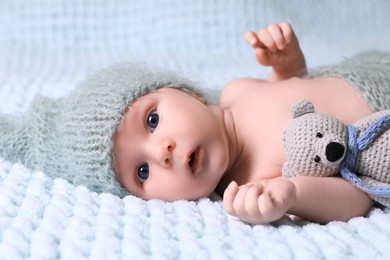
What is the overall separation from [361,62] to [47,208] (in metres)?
0.79

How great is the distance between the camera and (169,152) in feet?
3.71

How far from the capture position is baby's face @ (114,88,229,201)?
45.1 inches

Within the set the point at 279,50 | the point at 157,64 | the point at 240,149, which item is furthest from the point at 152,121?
the point at 157,64

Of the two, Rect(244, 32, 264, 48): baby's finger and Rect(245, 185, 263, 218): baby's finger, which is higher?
Rect(244, 32, 264, 48): baby's finger

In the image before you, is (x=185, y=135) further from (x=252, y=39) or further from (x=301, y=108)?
(x=252, y=39)

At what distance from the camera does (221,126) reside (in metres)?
1.26

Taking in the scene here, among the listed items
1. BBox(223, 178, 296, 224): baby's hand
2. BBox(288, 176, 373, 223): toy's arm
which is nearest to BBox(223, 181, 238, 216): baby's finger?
BBox(223, 178, 296, 224): baby's hand

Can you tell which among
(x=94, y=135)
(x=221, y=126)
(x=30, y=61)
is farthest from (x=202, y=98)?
(x=30, y=61)

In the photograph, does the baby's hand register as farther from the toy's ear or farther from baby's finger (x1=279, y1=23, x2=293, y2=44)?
baby's finger (x1=279, y1=23, x2=293, y2=44)

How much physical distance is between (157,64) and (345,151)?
3.99 feet

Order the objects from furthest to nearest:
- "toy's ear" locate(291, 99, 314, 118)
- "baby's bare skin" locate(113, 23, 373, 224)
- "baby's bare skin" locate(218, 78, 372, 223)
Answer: "baby's bare skin" locate(218, 78, 372, 223) < "toy's ear" locate(291, 99, 314, 118) < "baby's bare skin" locate(113, 23, 373, 224)

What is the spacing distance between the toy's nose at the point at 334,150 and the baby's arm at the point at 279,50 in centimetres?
45

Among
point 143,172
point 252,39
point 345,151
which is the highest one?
point 252,39

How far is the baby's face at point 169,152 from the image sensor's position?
45.1 inches
